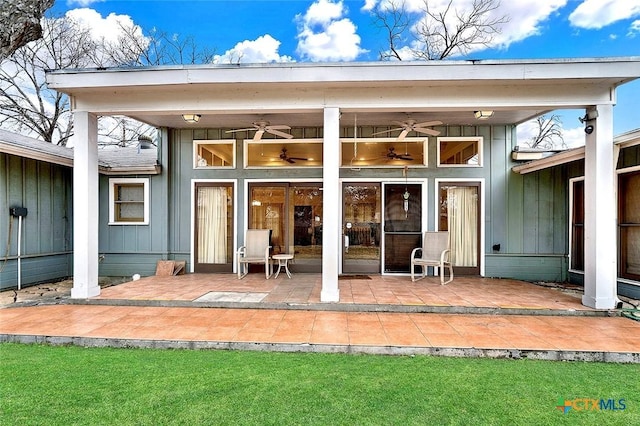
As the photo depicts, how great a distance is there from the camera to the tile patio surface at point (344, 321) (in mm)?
3033

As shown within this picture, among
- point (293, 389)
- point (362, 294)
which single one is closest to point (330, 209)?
point (362, 294)

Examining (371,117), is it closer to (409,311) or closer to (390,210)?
(390,210)

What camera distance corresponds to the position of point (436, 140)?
6.53 metres

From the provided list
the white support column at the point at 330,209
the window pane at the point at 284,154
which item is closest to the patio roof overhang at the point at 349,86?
the white support column at the point at 330,209

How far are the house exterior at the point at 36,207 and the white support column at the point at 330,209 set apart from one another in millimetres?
4219

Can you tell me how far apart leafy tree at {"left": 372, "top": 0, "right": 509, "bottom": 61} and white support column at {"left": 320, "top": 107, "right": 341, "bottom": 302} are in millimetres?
9045

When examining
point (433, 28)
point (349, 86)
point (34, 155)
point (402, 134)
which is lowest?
point (34, 155)

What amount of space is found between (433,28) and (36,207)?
13.0 metres

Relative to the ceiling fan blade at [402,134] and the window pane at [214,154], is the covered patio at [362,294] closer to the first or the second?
the window pane at [214,154]

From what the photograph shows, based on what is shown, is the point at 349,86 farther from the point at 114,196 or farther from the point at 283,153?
the point at 114,196

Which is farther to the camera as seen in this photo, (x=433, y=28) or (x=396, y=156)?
(x=433, y=28)

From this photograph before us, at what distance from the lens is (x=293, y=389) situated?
7.61 feet

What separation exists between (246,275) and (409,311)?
11.5 feet

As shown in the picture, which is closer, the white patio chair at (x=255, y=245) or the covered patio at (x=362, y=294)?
the covered patio at (x=362, y=294)
